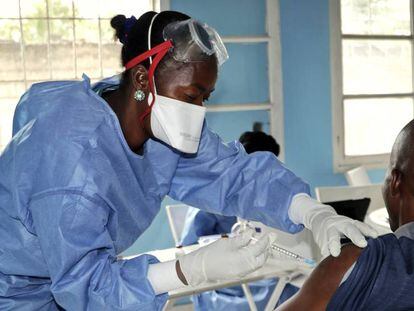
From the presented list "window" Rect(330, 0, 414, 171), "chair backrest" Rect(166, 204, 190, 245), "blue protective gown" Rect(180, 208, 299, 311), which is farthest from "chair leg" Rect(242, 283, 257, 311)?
"window" Rect(330, 0, 414, 171)

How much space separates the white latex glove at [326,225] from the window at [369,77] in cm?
274

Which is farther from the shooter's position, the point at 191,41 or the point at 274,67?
the point at 274,67

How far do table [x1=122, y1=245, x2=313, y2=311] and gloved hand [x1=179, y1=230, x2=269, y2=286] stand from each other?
37.0 inches

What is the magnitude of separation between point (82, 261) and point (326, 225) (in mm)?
537

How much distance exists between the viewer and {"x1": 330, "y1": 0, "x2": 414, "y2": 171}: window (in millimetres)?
4059

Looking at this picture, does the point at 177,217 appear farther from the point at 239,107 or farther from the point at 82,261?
the point at 82,261

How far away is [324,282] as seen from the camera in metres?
1.14

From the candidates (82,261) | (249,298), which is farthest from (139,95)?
(249,298)

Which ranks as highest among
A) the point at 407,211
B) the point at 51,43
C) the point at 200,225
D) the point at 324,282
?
the point at 51,43

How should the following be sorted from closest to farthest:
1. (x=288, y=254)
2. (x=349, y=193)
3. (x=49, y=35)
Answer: (x=288, y=254), (x=349, y=193), (x=49, y=35)

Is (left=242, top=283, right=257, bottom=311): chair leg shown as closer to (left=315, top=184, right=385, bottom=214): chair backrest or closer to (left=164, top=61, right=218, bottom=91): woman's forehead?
(left=315, top=184, right=385, bottom=214): chair backrest

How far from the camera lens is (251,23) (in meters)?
3.71

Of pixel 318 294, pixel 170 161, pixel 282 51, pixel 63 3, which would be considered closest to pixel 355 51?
pixel 282 51

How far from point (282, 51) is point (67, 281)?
307cm
